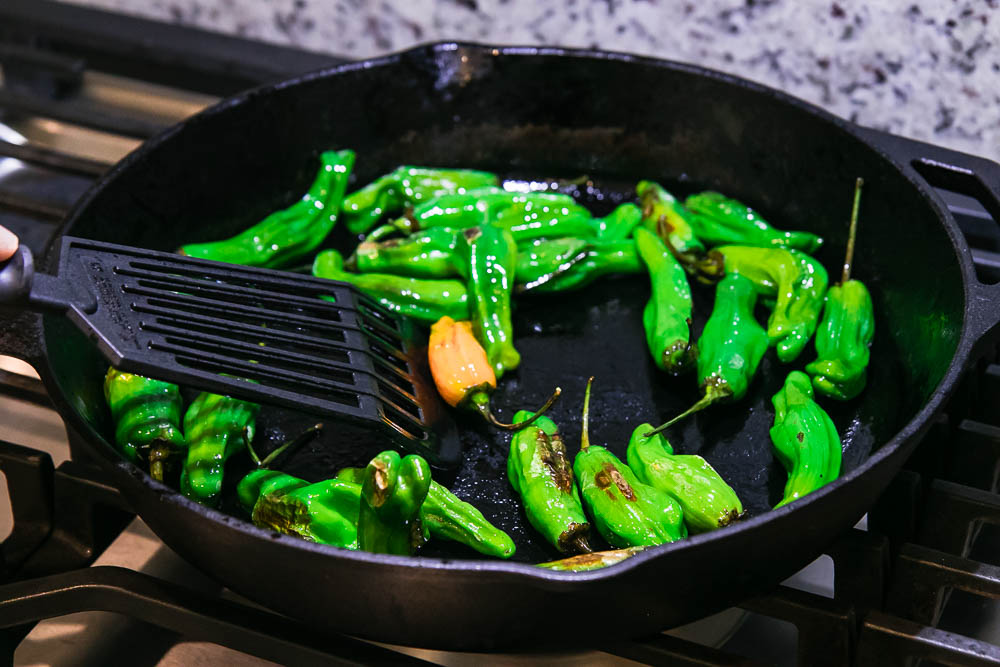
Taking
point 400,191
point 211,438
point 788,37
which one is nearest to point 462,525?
point 211,438

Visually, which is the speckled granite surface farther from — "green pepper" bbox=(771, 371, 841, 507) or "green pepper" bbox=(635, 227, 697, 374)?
"green pepper" bbox=(771, 371, 841, 507)

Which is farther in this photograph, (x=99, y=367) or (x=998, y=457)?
(x=99, y=367)

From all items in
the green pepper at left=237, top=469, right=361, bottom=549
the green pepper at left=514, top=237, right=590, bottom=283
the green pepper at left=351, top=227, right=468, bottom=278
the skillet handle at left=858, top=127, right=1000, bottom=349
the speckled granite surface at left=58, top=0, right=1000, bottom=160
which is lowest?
the green pepper at left=237, top=469, right=361, bottom=549

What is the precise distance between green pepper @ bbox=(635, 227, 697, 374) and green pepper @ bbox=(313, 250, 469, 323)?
26 cm

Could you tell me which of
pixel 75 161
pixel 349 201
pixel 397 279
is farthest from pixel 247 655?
pixel 75 161

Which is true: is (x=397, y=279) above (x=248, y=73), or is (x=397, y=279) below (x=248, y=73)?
below

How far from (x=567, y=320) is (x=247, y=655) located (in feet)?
2.09

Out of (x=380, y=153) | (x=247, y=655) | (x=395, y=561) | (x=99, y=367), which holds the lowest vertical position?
(x=247, y=655)

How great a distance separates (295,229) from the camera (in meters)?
1.56

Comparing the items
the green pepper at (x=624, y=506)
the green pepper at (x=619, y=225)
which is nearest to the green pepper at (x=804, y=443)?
the green pepper at (x=624, y=506)

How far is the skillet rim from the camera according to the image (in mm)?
839

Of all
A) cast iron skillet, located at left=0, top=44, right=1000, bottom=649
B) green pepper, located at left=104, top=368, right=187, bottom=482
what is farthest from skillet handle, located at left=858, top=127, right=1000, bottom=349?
green pepper, located at left=104, top=368, right=187, bottom=482

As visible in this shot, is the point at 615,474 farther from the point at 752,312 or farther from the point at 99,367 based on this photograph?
the point at 99,367

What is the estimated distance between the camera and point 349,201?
1601mm
